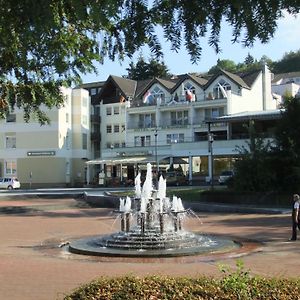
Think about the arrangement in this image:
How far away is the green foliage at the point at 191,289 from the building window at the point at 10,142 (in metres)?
72.4

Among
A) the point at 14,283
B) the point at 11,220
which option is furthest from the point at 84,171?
the point at 14,283

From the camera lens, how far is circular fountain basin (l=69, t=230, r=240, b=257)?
46.6 feet

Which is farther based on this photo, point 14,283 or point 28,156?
point 28,156

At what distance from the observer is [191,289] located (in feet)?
17.8

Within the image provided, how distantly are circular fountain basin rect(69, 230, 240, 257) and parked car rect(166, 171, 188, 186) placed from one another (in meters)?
45.6

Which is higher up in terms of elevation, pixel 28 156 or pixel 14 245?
pixel 28 156

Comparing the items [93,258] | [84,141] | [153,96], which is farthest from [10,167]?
[93,258]

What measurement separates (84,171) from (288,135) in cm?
4916

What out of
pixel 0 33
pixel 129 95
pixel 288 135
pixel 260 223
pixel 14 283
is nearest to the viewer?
pixel 0 33

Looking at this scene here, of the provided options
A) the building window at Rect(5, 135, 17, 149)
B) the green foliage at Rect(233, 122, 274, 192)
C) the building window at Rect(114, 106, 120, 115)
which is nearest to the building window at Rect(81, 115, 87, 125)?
the building window at Rect(114, 106, 120, 115)

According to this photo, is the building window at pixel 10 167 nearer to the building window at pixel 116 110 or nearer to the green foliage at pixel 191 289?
the building window at pixel 116 110

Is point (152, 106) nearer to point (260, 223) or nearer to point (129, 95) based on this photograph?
point (129, 95)

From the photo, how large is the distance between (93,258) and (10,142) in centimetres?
6494

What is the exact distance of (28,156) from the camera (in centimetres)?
7494
